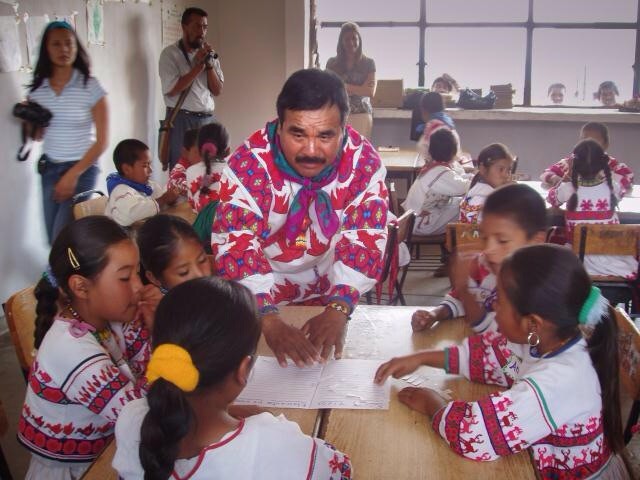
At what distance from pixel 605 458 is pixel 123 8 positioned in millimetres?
4595

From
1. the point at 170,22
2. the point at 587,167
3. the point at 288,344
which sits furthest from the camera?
the point at 170,22

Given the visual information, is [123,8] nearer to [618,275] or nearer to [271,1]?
[271,1]

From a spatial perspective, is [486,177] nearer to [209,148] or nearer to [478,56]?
[209,148]

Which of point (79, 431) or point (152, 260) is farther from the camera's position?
point (152, 260)

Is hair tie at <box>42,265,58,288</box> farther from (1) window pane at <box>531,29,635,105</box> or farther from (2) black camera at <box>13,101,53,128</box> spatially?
(1) window pane at <box>531,29,635,105</box>

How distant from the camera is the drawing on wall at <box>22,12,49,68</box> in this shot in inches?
145

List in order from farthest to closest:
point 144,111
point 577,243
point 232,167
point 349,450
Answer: point 144,111 < point 577,243 < point 232,167 < point 349,450

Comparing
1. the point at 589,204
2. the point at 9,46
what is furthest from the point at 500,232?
the point at 9,46

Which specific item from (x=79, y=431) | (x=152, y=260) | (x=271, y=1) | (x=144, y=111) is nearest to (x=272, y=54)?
(x=271, y=1)

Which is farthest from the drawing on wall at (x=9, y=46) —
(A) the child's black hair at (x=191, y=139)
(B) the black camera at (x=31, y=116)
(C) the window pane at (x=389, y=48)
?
(C) the window pane at (x=389, y=48)

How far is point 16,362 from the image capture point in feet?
10.5

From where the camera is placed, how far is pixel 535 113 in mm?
6723

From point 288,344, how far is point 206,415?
508 millimetres

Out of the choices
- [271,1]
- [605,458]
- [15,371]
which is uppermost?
[271,1]
